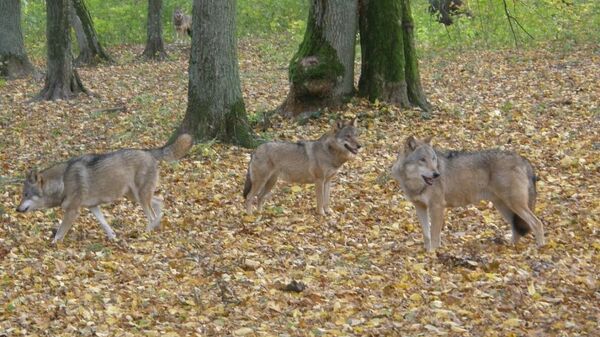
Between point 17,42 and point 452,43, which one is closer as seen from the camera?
point 17,42

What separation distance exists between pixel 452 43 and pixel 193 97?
54.2 ft

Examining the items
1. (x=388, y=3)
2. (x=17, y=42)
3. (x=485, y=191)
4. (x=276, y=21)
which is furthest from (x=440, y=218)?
(x=276, y=21)

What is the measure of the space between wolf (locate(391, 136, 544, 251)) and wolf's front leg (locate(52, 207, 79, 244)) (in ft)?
14.2

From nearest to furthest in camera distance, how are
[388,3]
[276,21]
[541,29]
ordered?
[388,3]
[541,29]
[276,21]

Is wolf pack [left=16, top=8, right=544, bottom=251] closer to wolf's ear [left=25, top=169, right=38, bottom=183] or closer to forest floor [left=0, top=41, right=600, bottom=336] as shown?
wolf's ear [left=25, top=169, right=38, bottom=183]

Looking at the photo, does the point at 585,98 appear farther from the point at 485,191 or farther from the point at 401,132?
the point at 485,191

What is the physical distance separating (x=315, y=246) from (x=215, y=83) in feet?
19.7

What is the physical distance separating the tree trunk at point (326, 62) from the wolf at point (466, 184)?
7.62 meters

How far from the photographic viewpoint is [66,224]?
447 inches

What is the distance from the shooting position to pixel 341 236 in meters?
11.5

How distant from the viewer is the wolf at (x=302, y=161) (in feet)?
42.4

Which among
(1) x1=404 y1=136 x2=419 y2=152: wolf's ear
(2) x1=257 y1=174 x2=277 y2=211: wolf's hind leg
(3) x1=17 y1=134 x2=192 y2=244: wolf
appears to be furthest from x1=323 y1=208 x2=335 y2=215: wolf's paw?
(3) x1=17 y1=134 x2=192 y2=244: wolf

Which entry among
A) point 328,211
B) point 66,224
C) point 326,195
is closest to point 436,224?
point 328,211

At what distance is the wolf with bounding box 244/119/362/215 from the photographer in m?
12.9
